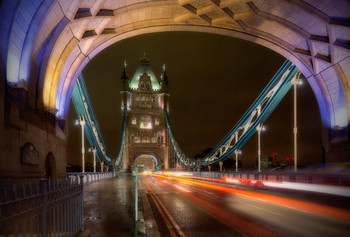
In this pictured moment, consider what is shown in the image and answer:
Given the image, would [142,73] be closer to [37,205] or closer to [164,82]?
[164,82]

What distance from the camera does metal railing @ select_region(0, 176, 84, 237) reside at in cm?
317

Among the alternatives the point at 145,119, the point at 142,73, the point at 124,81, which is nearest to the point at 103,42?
the point at 145,119

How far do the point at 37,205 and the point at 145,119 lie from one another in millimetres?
111749

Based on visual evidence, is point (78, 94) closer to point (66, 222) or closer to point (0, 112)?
point (0, 112)

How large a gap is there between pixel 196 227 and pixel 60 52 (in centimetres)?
1576

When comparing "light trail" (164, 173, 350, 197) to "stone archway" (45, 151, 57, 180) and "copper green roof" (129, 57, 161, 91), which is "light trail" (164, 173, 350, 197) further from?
"copper green roof" (129, 57, 161, 91)

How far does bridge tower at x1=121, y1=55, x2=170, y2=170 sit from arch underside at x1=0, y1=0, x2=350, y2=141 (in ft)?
281

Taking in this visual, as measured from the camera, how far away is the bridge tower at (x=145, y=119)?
365ft

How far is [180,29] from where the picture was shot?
89.9ft

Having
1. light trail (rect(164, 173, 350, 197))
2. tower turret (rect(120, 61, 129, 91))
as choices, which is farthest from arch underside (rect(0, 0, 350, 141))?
tower turret (rect(120, 61, 129, 91))

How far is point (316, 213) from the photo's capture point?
10688mm

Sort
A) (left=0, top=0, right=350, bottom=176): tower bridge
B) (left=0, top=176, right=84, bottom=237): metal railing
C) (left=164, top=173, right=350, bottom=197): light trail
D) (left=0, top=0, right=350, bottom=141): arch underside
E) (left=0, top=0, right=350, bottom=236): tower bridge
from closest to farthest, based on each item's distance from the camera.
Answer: (left=0, top=176, right=84, bottom=237): metal railing, (left=0, top=0, right=350, bottom=236): tower bridge, (left=0, top=0, right=350, bottom=176): tower bridge, (left=164, top=173, right=350, bottom=197): light trail, (left=0, top=0, right=350, bottom=141): arch underside

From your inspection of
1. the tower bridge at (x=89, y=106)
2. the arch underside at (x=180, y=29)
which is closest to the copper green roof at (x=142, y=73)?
the tower bridge at (x=89, y=106)

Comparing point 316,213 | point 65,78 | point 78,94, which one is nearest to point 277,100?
point 78,94
